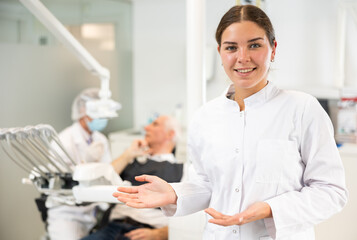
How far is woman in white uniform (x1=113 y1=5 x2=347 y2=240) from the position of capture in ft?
3.20

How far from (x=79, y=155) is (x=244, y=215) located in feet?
5.67

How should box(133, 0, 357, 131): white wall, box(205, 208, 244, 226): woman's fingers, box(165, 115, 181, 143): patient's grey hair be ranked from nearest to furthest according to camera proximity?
box(205, 208, 244, 226): woman's fingers, box(165, 115, 181, 143): patient's grey hair, box(133, 0, 357, 131): white wall

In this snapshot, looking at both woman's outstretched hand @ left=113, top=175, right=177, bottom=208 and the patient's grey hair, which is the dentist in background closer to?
the patient's grey hair

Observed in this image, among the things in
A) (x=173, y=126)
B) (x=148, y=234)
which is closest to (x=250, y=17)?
(x=148, y=234)

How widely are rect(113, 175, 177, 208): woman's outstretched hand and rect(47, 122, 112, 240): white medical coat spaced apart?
1092mm

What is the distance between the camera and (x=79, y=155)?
2.47 meters

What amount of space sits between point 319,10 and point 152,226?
1929mm

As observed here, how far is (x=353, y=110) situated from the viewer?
247 cm

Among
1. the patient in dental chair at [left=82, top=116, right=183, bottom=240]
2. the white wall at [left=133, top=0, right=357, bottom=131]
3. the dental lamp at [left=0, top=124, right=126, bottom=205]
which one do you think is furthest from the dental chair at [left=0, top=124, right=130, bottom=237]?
the white wall at [left=133, top=0, right=357, bottom=131]

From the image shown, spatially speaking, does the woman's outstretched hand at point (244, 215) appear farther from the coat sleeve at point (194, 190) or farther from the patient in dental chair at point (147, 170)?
the patient in dental chair at point (147, 170)

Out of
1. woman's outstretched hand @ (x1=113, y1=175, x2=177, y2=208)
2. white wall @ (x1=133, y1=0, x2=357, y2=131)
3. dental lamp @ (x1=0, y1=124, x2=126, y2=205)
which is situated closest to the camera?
woman's outstretched hand @ (x1=113, y1=175, x2=177, y2=208)

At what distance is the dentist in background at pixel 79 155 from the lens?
2111 mm

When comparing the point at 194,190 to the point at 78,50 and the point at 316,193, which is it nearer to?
the point at 316,193

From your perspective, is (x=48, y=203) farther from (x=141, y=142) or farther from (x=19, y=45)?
(x=19, y=45)
